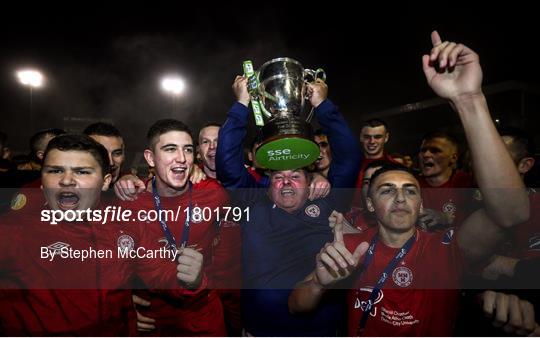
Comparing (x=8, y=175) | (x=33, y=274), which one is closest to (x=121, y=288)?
(x=33, y=274)

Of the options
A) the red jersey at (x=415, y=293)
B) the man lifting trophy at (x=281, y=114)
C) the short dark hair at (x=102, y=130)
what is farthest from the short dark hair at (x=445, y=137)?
the short dark hair at (x=102, y=130)

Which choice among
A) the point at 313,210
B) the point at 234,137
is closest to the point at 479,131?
the point at 313,210

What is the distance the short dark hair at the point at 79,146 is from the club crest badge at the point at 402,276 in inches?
71.9

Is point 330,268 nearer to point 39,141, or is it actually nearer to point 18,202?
point 18,202

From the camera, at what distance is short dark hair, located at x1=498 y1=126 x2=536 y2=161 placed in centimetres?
273

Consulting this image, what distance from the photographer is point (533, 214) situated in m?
2.33

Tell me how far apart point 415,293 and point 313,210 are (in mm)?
875

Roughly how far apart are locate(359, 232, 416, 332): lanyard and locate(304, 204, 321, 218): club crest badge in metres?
0.49

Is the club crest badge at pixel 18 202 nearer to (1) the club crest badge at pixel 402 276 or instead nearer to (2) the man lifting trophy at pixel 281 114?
(2) the man lifting trophy at pixel 281 114

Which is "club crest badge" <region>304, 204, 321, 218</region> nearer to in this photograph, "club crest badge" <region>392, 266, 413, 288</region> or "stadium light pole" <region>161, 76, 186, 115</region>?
"club crest badge" <region>392, 266, 413, 288</region>

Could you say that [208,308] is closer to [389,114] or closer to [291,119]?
[291,119]

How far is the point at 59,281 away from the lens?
74.0 inches

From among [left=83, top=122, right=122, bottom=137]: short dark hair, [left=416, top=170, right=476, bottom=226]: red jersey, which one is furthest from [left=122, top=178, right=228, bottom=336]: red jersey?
[left=416, top=170, right=476, bottom=226]: red jersey

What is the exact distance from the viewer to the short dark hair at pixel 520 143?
108 inches
